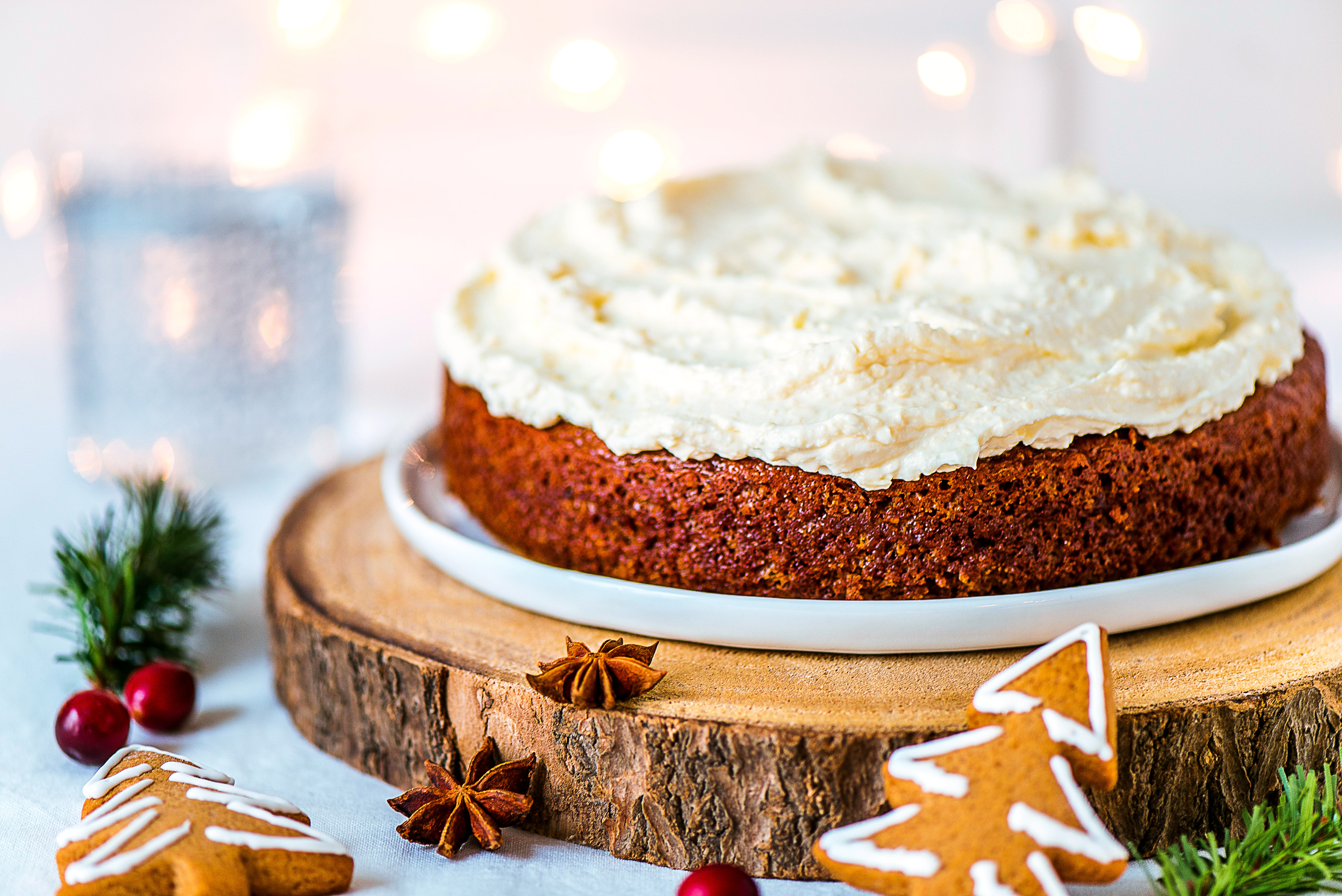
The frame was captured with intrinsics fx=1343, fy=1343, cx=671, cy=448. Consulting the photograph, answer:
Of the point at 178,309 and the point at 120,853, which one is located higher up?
the point at 178,309

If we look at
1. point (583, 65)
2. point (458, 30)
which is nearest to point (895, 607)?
point (583, 65)

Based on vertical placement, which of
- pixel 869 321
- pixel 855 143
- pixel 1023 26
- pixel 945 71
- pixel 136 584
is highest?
pixel 1023 26

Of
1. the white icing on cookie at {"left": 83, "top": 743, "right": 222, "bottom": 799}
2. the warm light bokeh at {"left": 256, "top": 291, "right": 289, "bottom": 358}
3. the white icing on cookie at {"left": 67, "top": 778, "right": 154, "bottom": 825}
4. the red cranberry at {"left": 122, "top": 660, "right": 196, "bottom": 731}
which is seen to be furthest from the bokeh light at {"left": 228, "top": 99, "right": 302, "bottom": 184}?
the white icing on cookie at {"left": 67, "top": 778, "right": 154, "bottom": 825}

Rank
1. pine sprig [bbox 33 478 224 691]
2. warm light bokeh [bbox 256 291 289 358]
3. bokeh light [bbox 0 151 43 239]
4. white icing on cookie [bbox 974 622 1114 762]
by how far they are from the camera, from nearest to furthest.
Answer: white icing on cookie [bbox 974 622 1114 762], pine sprig [bbox 33 478 224 691], warm light bokeh [bbox 256 291 289 358], bokeh light [bbox 0 151 43 239]

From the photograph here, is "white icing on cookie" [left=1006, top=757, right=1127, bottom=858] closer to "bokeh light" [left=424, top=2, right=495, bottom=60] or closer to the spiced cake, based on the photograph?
the spiced cake

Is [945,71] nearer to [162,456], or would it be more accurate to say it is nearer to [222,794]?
[162,456]

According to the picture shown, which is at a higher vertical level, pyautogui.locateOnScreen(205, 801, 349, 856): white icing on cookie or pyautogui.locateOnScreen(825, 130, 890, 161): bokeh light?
pyautogui.locateOnScreen(825, 130, 890, 161): bokeh light

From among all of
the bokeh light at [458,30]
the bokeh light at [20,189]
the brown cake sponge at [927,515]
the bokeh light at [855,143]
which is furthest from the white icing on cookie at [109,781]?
the bokeh light at [855,143]

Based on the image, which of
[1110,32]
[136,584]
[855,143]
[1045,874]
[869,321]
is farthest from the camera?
[855,143]

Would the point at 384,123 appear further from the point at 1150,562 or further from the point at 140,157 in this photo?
the point at 1150,562
